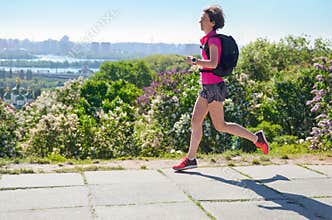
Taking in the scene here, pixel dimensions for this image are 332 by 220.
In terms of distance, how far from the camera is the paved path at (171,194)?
3.77 m

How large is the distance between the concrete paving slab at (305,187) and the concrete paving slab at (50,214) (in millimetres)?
1880

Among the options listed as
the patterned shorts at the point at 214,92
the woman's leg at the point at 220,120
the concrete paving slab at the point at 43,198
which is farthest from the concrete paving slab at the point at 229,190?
the concrete paving slab at the point at 43,198

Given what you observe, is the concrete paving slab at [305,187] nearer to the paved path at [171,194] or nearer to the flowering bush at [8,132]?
the paved path at [171,194]

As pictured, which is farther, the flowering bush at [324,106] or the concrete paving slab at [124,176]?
the flowering bush at [324,106]

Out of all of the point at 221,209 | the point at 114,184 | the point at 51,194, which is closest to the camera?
the point at 221,209

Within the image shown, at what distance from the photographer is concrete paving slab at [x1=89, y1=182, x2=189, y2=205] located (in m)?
4.08

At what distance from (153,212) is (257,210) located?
0.85 meters

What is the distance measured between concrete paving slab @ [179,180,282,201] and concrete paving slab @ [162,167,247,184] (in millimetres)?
137

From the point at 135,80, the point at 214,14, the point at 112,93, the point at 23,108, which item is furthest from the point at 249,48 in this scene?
the point at 135,80

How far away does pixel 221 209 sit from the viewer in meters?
3.90

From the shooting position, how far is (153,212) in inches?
149

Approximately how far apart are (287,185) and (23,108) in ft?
42.8

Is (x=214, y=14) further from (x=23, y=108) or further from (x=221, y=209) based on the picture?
(x=23, y=108)

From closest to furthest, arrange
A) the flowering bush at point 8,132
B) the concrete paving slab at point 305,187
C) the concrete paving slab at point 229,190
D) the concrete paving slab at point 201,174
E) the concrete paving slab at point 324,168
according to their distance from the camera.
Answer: the concrete paving slab at point 229,190, the concrete paving slab at point 305,187, the concrete paving slab at point 201,174, the concrete paving slab at point 324,168, the flowering bush at point 8,132
